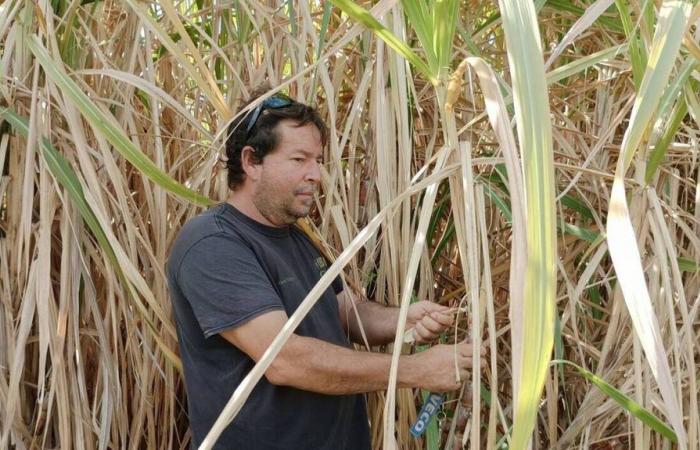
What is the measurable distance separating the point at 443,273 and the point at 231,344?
421 millimetres

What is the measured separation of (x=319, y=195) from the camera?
2.05m

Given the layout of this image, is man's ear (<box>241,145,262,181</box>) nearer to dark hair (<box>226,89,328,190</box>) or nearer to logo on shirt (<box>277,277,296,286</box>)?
dark hair (<box>226,89,328,190</box>)

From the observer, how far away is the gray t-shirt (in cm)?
175

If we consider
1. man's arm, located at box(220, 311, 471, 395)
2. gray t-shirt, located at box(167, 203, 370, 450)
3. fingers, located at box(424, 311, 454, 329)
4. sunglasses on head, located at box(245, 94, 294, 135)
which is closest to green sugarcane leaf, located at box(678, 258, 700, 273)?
fingers, located at box(424, 311, 454, 329)

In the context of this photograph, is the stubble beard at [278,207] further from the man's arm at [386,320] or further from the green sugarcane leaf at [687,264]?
the green sugarcane leaf at [687,264]

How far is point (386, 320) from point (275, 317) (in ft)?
0.83

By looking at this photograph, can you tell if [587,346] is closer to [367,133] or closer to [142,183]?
[367,133]

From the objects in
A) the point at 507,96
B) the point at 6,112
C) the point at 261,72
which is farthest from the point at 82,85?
the point at 507,96

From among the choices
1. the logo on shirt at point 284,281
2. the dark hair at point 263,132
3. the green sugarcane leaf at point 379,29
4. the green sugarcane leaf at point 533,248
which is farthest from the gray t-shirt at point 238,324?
the green sugarcane leaf at point 533,248

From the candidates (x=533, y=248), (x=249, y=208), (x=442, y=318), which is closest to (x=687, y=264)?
(x=442, y=318)

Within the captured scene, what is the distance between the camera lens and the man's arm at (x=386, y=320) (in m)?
1.67

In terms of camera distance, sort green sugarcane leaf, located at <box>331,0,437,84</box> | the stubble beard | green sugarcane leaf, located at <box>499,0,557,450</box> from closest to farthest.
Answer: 1. green sugarcane leaf, located at <box>499,0,557,450</box>
2. green sugarcane leaf, located at <box>331,0,437,84</box>
3. the stubble beard

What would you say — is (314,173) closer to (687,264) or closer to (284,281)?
(284,281)

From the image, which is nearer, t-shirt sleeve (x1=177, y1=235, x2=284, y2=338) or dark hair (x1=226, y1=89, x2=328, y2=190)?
t-shirt sleeve (x1=177, y1=235, x2=284, y2=338)
